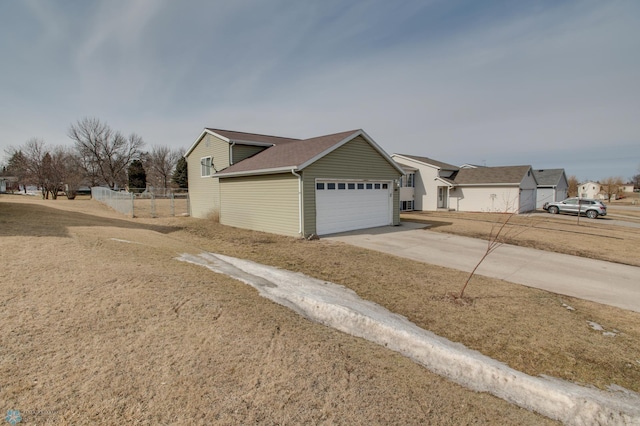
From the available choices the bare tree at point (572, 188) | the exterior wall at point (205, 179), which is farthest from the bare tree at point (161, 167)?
the bare tree at point (572, 188)

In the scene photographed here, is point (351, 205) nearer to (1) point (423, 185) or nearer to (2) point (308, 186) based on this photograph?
(2) point (308, 186)

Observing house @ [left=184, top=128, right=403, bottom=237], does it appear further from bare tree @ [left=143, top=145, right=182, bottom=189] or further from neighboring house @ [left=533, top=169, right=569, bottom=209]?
bare tree @ [left=143, top=145, right=182, bottom=189]

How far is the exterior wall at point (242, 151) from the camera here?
57.6 feet

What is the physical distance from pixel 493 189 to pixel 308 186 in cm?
2170

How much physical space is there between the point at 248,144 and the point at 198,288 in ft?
45.8

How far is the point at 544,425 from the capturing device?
9.22ft

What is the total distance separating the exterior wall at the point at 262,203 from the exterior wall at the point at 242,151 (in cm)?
184

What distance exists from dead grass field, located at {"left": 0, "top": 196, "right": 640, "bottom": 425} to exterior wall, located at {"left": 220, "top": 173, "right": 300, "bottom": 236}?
608 cm

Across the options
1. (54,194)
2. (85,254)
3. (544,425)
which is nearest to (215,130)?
(85,254)

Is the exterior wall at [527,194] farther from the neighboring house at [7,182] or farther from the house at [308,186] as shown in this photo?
the neighboring house at [7,182]

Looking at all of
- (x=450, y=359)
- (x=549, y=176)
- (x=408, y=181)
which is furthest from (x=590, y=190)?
(x=450, y=359)

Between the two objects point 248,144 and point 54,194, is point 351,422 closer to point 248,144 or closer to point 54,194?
point 248,144

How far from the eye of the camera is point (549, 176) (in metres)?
34.2

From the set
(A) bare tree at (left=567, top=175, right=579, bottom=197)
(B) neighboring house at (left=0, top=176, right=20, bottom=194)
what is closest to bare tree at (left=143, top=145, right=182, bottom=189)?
(B) neighboring house at (left=0, top=176, right=20, bottom=194)
